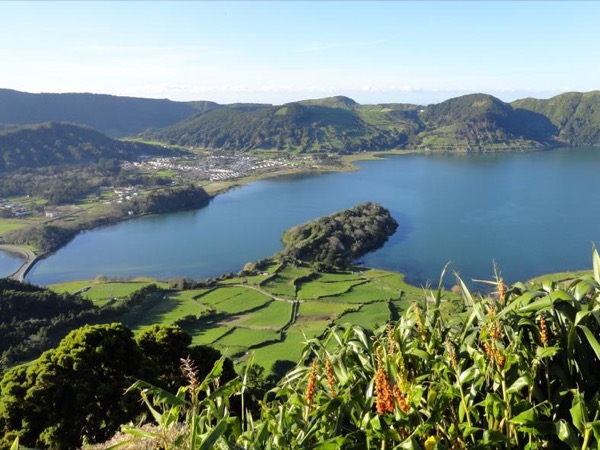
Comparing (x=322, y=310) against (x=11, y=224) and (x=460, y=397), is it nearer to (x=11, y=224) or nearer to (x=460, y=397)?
(x=460, y=397)

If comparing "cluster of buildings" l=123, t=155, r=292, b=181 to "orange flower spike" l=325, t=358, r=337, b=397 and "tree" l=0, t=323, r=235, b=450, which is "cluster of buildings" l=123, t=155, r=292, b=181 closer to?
"tree" l=0, t=323, r=235, b=450

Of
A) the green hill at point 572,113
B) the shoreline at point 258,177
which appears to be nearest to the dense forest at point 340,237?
the shoreline at point 258,177

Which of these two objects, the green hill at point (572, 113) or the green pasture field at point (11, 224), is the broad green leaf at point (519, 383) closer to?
the green pasture field at point (11, 224)

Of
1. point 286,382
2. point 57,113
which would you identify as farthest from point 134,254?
point 57,113

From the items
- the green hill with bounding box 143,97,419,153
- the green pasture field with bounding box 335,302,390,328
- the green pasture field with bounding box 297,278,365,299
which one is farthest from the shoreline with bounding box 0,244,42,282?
the green hill with bounding box 143,97,419,153

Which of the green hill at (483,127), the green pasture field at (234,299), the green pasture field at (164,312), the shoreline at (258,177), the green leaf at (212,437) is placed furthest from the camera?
the green hill at (483,127)

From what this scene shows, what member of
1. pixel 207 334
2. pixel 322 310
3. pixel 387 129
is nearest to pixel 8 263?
pixel 207 334
